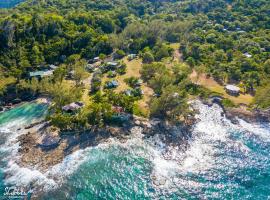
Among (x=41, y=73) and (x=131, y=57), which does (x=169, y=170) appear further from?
(x=131, y=57)

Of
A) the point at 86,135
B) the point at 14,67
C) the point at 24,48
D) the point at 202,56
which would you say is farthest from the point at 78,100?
the point at 202,56

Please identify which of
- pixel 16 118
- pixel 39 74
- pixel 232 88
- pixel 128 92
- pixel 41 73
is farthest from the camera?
pixel 41 73

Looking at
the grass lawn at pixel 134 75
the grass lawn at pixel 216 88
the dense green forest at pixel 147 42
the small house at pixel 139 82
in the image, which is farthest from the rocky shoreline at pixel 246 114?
the small house at pixel 139 82

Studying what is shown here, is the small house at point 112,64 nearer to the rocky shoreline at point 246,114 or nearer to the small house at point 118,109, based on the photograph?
the small house at point 118,109

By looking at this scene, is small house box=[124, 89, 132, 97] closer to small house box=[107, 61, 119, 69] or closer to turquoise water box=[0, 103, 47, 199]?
small house box=[107, 61, 119, 69]

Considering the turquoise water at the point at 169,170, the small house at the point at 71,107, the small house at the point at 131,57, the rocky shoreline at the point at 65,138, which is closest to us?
the turquoise water at the point at 169,170

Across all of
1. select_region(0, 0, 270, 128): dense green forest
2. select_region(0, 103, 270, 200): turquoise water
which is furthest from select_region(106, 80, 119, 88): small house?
select_region(0, 103, 270, 200): turquoise water

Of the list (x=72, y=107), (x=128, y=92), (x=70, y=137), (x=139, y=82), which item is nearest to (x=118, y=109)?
(x=128, y=92)
